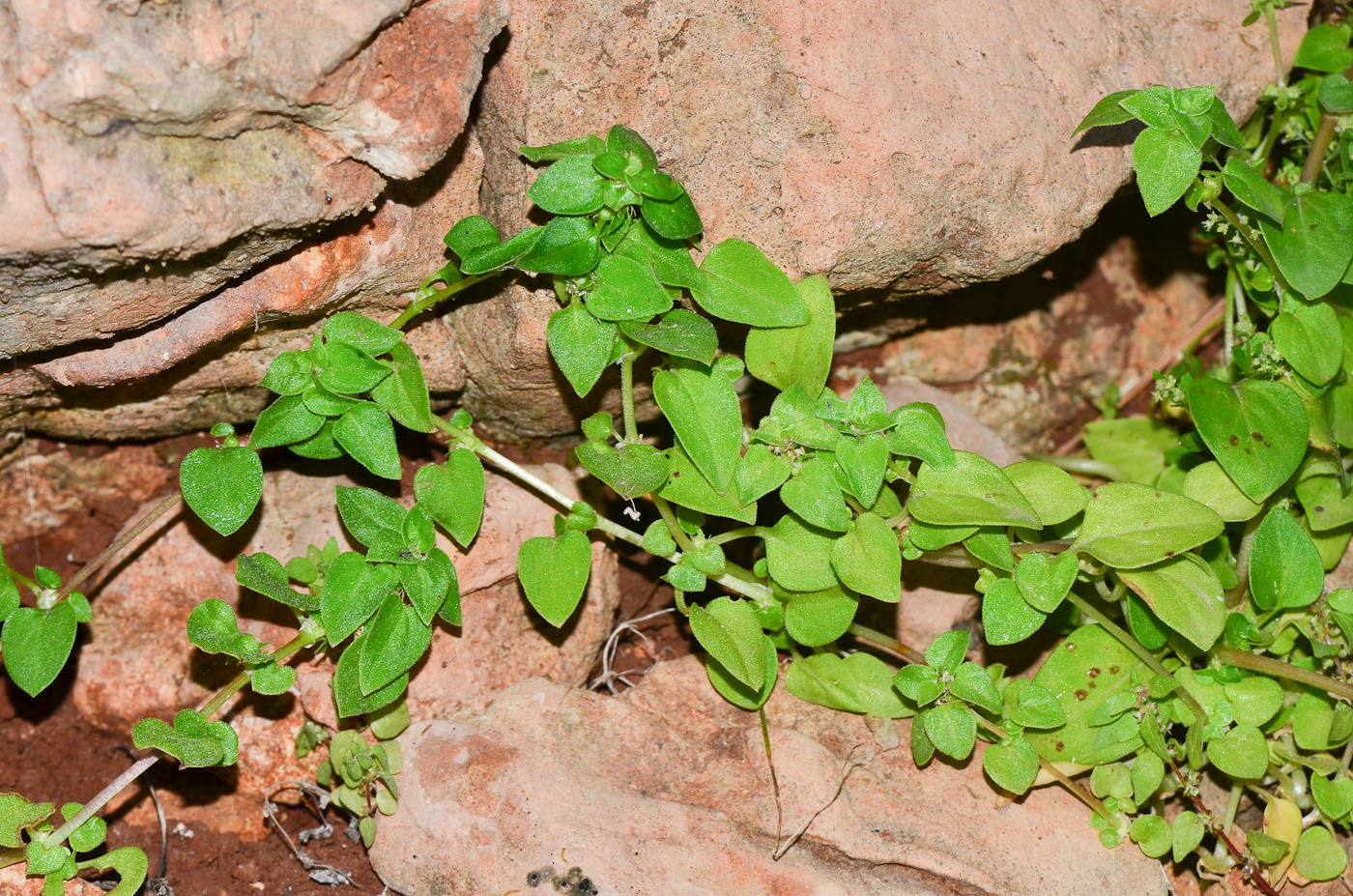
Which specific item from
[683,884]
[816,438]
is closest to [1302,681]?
[816,438]

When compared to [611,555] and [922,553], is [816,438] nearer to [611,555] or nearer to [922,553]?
[922,553]

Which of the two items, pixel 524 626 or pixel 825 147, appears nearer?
pixel 825 147

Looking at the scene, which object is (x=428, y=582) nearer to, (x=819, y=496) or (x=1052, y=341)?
(x=819, y=496)

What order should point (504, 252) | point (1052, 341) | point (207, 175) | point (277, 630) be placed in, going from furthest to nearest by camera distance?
1. point (1052, 341)
2. point (277, 630)
3. point (504, 252)
4. point (207, 175)

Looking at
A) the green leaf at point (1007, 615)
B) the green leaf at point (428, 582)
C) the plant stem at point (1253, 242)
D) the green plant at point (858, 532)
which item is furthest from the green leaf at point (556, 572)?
the plant stem at point (1253, 242)

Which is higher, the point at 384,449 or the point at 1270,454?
the point at 384,449

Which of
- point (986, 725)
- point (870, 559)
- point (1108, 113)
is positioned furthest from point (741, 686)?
point (1108, 113)

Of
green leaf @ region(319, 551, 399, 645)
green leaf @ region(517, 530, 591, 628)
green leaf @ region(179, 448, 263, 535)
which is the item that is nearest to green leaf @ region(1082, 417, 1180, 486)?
green leaf @ region(517, 530, 591, 628)
